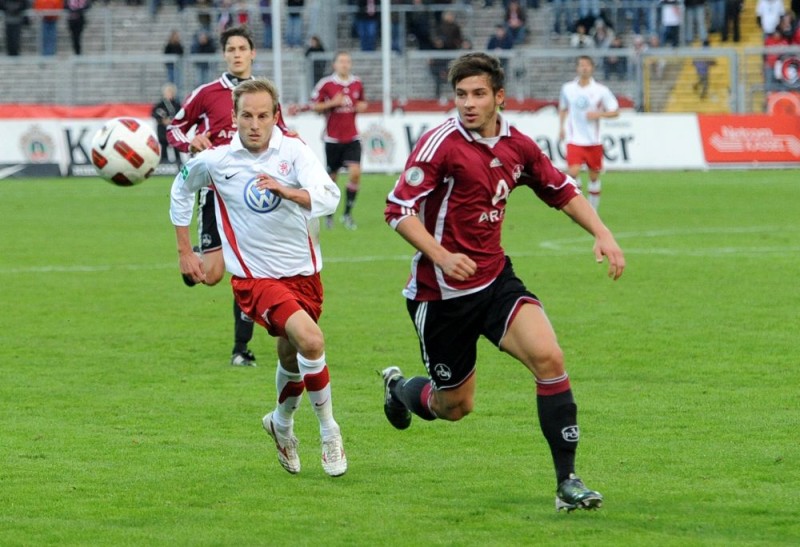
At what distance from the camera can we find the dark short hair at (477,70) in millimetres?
7074

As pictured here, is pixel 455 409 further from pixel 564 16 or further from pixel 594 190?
pixel 564 16

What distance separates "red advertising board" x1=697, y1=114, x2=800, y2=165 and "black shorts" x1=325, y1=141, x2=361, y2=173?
11067mm

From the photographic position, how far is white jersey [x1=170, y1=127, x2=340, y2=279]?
8070mm

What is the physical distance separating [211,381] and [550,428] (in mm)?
4390

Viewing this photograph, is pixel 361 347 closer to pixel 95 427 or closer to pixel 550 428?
pixel 95 427

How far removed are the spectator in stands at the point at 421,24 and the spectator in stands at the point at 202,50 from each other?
5048 millimetres

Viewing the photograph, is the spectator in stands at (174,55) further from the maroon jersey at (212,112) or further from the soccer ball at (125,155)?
the maroon jersey at (212,112)

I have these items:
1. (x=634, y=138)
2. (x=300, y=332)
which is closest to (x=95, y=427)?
(x=300, y=332)

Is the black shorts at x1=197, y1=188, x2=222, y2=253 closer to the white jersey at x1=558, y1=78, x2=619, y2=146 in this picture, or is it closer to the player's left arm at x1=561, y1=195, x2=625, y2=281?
the player's left arm at x1=561, y1=195, x2=625, y2=281

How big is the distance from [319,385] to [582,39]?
30.4 metres

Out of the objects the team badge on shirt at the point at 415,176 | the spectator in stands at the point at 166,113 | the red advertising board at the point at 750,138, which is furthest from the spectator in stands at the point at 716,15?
the team badge on shirt at the point at 415,176

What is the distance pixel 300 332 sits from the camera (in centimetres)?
767

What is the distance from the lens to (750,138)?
33031 millimetres

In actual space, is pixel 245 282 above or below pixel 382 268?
above
